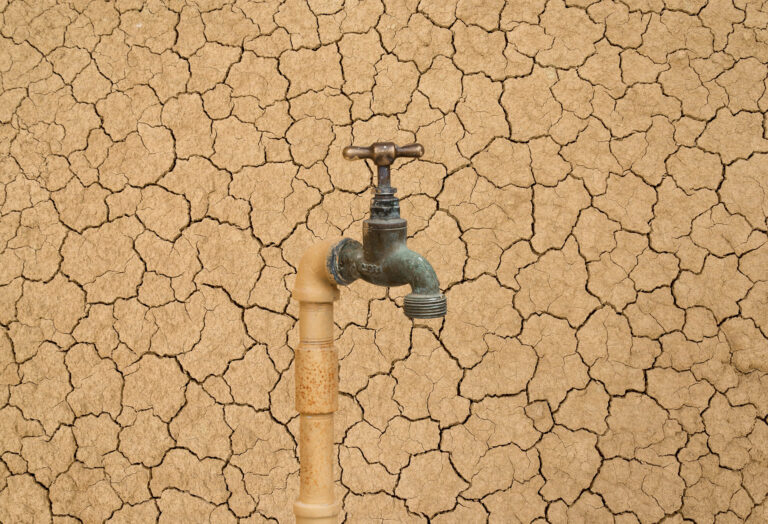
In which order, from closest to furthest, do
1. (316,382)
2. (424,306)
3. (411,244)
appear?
(424,306)
(316,382)
(411,244)

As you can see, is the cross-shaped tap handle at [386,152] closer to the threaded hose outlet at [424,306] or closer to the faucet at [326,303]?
the faucet at [326,303]

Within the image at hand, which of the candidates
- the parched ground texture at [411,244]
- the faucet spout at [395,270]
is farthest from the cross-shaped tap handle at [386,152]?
the parched ground texture at [411,244]

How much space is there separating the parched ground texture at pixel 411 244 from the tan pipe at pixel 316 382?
52 cm

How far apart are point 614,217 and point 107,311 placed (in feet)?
4.84

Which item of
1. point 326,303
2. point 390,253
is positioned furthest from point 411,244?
point 390,253

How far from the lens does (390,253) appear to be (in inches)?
46.6

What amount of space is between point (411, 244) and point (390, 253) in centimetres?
73

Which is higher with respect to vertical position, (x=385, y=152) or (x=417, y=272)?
(x=385, y=152)

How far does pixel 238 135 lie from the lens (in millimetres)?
1976

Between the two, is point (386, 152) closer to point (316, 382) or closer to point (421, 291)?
point (421, 291)

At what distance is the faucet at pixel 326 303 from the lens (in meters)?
1.18

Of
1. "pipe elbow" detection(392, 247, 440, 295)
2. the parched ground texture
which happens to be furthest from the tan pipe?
the parched ground texture

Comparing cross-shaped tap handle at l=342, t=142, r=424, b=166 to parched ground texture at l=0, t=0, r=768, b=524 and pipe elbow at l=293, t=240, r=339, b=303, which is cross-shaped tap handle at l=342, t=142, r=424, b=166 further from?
parched ground texture at l=0, t=0, r=768, b=524

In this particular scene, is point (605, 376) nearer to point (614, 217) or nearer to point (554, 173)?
point (614, 217)
